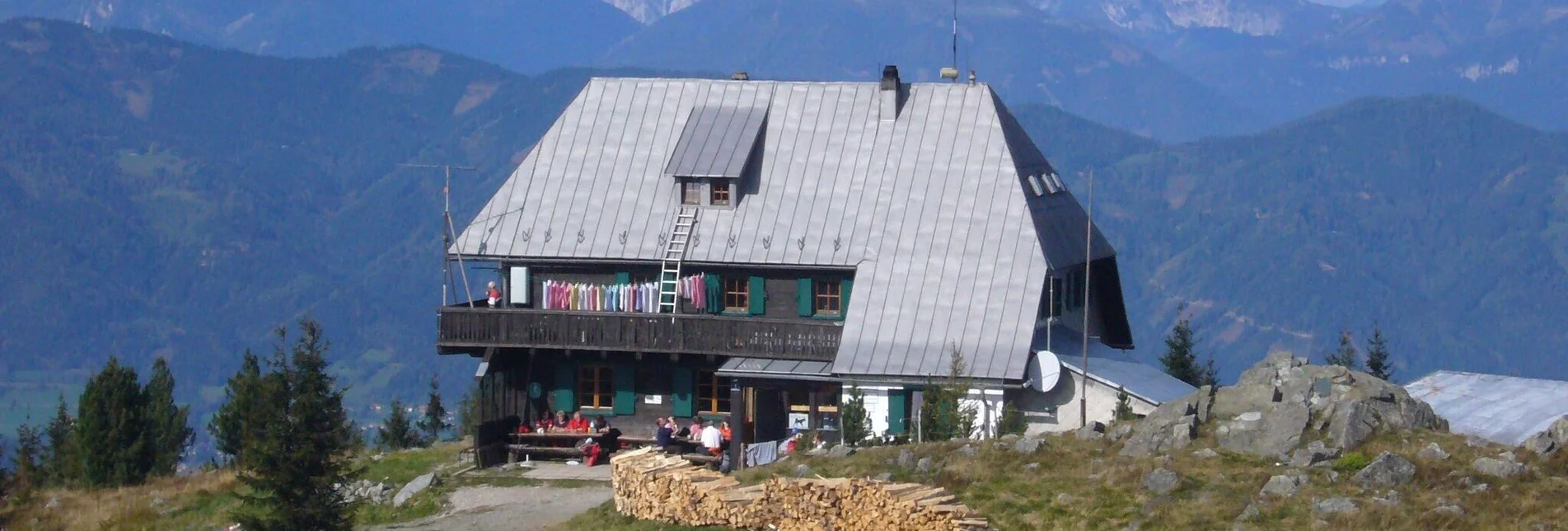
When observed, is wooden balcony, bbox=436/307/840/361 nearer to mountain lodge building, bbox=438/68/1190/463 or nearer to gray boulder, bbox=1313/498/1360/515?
mountain lodge building, bbox=438/68/1190/463

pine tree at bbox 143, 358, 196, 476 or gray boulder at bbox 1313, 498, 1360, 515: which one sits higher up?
pine tree at bbox 143, 358, 196, 476

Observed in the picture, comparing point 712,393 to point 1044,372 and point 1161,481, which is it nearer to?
point 1044,372

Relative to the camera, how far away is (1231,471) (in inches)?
1619

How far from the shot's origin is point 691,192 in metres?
58.0

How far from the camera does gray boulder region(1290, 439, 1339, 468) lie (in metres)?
41.1

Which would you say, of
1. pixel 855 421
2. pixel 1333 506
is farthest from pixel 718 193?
pixel 1333 506

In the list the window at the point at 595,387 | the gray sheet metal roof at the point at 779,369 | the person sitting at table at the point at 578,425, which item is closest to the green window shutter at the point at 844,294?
the gray sheet metal roof at the point at 779,369

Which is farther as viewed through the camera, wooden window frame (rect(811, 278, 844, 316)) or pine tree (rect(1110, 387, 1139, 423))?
wooden window frame (rect(811, 278, 844, 316))

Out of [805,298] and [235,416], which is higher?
[805,298]

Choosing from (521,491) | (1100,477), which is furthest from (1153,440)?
(521,491)

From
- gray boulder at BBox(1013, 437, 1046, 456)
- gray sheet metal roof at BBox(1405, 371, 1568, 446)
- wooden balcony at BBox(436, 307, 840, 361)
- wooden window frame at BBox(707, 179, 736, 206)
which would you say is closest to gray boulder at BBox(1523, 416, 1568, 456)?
gray sheet metal roof at BBox(1405, 371, 1568, 446)

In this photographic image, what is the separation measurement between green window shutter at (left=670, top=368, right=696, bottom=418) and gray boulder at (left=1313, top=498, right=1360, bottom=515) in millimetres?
20946

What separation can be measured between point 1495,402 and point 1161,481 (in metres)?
11.8

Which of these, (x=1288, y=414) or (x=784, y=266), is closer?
(x=1288, y=414)
